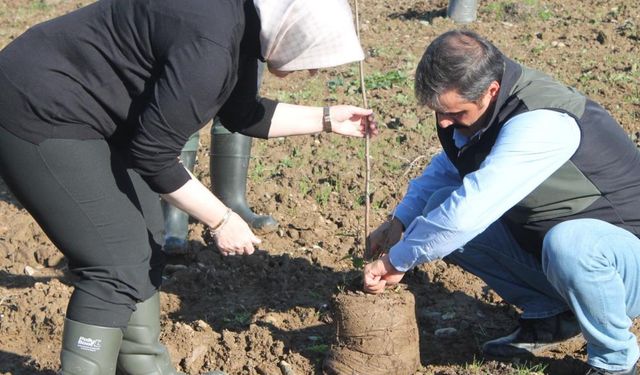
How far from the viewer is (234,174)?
16.6 ft

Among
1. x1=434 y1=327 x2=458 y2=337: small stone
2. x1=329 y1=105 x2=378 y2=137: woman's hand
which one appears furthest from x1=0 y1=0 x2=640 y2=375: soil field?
x1=329 y1=105 x2=378 y2=137: woman's hand

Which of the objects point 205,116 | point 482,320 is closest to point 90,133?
point 205,116

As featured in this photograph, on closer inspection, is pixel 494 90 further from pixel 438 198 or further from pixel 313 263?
pixel 313 263

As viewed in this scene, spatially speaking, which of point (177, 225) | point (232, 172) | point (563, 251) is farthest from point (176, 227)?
point (563, 251)

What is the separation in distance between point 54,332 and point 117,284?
1.24 m

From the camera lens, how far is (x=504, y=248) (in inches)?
150

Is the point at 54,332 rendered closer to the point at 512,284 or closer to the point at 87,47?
the point at 87,47

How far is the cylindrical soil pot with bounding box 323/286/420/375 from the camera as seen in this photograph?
3453mm

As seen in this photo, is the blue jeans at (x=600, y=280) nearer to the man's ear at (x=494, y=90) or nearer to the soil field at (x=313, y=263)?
the soil field at (x=313, y=263)

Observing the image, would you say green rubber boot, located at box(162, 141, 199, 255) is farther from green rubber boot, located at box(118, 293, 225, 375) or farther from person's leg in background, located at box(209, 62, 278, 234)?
green rubber boot, located at box(118, 293, 225, 375)

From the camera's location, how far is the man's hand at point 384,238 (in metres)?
3.81

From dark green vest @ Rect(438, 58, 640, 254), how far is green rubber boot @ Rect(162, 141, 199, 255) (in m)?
1.78

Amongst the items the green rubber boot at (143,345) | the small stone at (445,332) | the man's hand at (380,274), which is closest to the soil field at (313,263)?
the small stone at (445,332)

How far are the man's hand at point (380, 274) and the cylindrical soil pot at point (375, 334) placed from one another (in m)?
0.07
